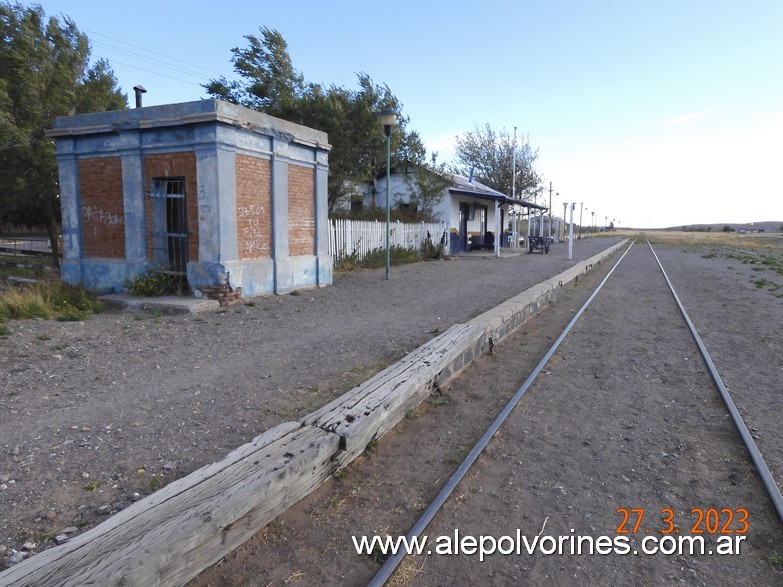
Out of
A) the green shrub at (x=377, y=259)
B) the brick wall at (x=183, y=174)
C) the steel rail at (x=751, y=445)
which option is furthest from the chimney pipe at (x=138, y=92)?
the steel rail at (x=751, y=445)

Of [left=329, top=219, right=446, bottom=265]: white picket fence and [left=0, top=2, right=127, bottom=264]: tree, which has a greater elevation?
[left=0, top=2, right=127, bottom=264]: tree

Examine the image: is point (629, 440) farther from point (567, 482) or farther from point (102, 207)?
point (102, 207)

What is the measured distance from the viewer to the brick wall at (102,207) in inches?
417

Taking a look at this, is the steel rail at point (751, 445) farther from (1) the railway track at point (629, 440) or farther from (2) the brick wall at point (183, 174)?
(2) the brick wall at point (183, 174)

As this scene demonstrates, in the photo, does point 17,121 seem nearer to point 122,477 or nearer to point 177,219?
point 177,219

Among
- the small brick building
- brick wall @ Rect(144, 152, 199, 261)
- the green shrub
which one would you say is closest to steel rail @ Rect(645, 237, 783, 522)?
the small brick building

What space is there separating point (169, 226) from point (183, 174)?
1359 mm

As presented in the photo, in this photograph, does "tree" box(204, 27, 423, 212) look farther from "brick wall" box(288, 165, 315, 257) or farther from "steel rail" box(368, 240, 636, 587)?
"steel rail" box(368, 240, 636, 587)

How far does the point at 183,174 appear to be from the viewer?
32.5 ft

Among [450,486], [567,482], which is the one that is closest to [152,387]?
[450,486]

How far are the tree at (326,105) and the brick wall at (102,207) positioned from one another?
A: 9.63 metres

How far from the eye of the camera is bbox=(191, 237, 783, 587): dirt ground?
9.14ft

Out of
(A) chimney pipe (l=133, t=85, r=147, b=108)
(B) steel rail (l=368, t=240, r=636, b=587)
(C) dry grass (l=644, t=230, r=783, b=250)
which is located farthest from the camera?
(C) dry grass (l=644, t=230, r=783, b=250)

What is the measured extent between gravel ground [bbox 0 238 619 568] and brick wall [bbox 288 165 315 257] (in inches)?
75.8
